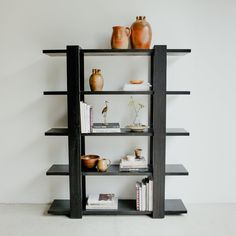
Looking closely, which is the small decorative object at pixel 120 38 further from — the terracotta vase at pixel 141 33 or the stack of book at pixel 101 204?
the stack of book at pixel 101 204

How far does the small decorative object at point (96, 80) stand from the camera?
265cm

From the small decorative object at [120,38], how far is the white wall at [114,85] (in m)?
0.29

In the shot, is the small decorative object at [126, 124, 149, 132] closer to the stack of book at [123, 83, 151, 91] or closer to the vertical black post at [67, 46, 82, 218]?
the stack of book at [123, 83, 151, 91]

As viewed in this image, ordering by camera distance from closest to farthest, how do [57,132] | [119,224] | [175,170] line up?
[119,224] → [57,132] → [175,170]

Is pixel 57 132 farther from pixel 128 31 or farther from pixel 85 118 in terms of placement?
pixel 128 31

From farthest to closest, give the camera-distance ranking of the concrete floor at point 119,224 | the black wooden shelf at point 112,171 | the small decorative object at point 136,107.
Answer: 1. the small decorative object at point 136,107
2. the black wooden shelf at point 112,171
3. the concrete floor at point 119,224

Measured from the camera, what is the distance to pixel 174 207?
9.15ft

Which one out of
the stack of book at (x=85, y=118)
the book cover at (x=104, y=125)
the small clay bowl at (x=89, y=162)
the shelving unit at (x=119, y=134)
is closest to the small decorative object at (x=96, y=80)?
the shelving unit at (x=119, y=134)

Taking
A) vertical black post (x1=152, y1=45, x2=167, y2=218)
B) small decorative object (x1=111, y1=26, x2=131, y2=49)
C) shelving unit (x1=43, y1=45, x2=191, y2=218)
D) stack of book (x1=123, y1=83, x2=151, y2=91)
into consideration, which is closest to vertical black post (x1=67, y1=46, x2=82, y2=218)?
shelving unit (x1=43, y1=45, x2=191, y2=218)

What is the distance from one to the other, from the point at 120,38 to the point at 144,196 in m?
1.42

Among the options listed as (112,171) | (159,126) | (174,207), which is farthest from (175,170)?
(112,171)
